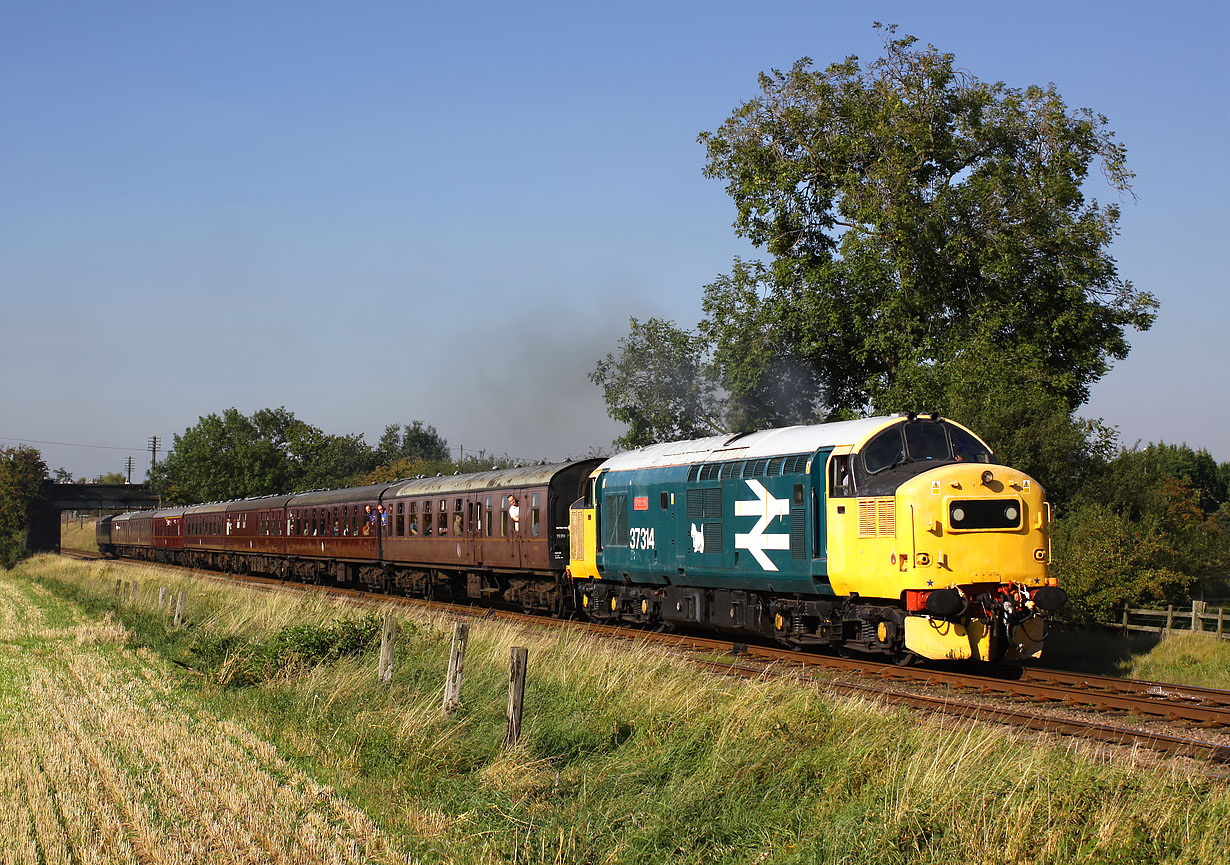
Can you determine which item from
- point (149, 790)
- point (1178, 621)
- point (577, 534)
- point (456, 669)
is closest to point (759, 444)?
point (577, 534)

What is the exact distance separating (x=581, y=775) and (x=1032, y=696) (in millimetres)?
6755

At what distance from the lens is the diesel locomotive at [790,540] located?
537 inches

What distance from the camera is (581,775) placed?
9.00 metres

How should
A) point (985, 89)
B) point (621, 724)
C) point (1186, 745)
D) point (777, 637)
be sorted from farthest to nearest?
point (985, 89)
point (777, 637)
point (621, 724)
point (1186, 745)

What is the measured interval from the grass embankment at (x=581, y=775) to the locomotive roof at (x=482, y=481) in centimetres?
1022

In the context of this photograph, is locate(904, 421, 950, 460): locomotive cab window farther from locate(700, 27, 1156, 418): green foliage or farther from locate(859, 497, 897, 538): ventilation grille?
locate(700, 27, 1156, 418): green foliage

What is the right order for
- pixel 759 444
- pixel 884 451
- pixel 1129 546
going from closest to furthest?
pixel 884 451
pixel 759 444
pixel 1129 546

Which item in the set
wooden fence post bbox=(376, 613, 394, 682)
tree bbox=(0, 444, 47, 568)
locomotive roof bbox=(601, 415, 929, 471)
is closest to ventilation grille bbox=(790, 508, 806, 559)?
locomotive roof bbox=(601, 415, 929, 471)

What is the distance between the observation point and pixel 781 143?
33750 mm

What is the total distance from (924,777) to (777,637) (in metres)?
9.18

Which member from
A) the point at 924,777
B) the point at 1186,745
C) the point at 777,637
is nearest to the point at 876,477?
the point at 777,637

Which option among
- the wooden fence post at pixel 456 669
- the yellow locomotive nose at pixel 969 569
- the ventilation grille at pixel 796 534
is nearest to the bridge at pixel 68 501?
the ventilation grille at pixel 796 534

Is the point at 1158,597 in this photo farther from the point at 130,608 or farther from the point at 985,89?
the point at 130,608

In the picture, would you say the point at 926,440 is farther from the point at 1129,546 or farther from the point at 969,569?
the point at 1129,546
